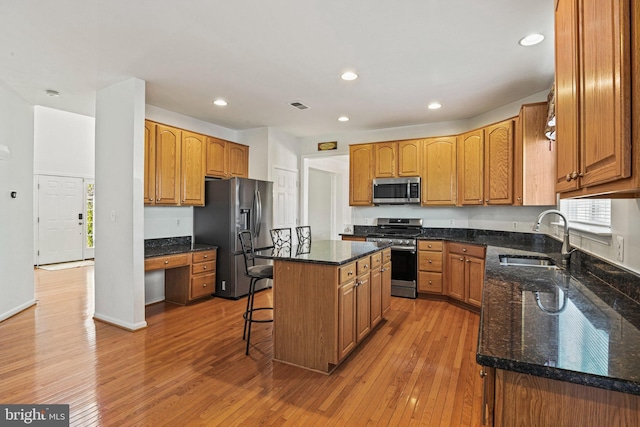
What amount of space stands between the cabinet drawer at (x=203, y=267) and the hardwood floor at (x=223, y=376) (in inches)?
29.7

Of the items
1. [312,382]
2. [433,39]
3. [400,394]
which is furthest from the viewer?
[433,39]

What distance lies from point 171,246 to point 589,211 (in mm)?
4551

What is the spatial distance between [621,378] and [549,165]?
11.1ft

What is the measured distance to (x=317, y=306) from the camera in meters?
2.58

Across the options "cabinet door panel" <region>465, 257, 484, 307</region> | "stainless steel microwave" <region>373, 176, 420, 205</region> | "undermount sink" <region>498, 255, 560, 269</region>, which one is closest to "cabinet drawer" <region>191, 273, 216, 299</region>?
"stainless steel microwave" <region>373, 176, 420, 205</region>

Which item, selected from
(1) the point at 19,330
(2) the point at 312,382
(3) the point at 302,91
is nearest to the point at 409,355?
(2) the point at 312,382

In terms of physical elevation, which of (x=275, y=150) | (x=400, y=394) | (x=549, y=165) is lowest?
(x=400, y=394)

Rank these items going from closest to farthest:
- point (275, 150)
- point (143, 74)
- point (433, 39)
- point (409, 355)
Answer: point (433, 39)
point (409, 355)
point (143, 74)
point (275, 150)

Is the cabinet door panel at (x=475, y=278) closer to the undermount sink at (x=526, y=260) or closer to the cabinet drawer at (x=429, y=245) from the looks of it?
the cabinet drawer at (x=429, y=245)

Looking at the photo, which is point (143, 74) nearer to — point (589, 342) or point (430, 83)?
point (430, 83)

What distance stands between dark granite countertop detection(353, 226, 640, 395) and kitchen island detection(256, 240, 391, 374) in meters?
1.06

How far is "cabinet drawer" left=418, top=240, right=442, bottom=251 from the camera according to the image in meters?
4.52

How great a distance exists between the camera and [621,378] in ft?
2.51

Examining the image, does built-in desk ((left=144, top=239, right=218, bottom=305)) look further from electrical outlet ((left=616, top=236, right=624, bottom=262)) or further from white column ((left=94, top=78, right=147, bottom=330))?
electrical outlet ((left=616, top=236, right=624, bottom=262))
